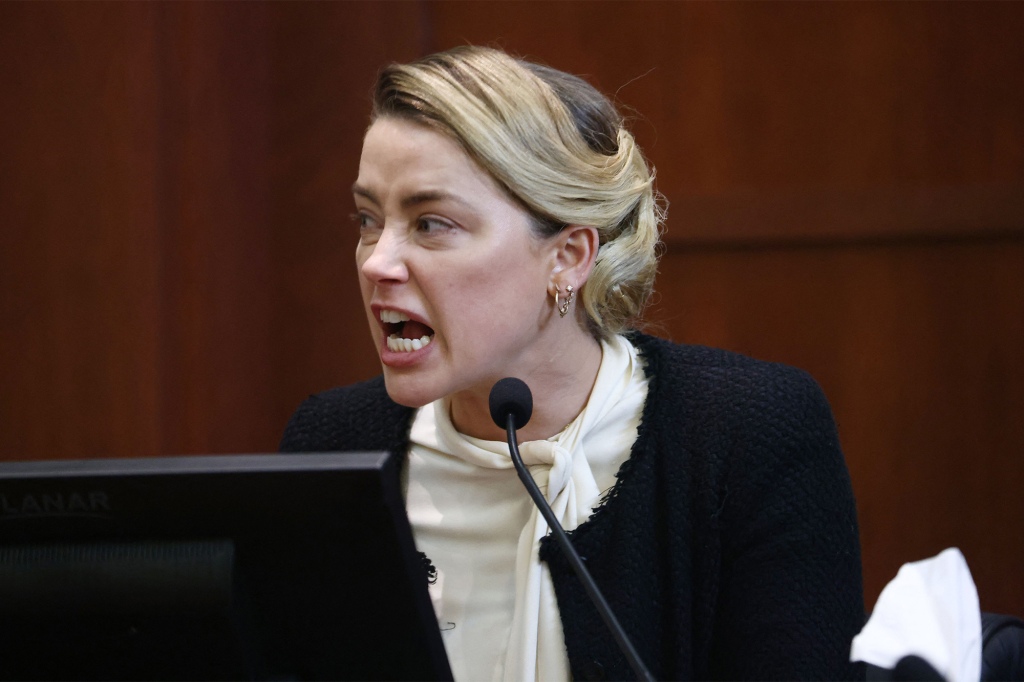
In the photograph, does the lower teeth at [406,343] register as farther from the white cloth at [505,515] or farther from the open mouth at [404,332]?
the white cloth at [505,515]

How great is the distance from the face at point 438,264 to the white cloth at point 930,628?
0.70 meters

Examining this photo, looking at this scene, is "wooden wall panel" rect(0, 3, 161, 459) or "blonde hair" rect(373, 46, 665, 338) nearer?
"blonde hair" rect(373, 46, 665, 338)

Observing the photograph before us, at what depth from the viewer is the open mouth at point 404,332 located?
1.21m

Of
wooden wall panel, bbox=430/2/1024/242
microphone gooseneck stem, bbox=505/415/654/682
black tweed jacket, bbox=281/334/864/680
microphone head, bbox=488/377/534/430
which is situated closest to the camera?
microphone gooseneck stem, bbox=505/415/654/682

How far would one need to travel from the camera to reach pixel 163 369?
81.7 inches

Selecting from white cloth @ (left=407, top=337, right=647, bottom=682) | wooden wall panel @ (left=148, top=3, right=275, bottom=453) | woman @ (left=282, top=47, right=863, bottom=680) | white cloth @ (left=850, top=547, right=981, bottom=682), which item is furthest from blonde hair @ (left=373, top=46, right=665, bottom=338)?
wooden wall panel @ (left=148, top=3, right=275, bottom=453)

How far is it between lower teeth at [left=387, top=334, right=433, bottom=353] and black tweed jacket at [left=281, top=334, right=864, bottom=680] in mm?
271

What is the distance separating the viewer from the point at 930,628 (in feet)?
1.81

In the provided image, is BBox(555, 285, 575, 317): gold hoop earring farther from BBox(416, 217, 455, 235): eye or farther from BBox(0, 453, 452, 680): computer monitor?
BBox(0, 453, 452, 680): computer monitor

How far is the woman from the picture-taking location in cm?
115

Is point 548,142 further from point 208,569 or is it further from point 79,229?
point 79,229

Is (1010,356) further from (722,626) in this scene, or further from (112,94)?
(112,94)

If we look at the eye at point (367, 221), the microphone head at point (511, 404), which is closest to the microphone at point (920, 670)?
the microphone head at point (511, 404)

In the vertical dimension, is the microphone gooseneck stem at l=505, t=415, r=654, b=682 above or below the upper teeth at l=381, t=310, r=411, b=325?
below
